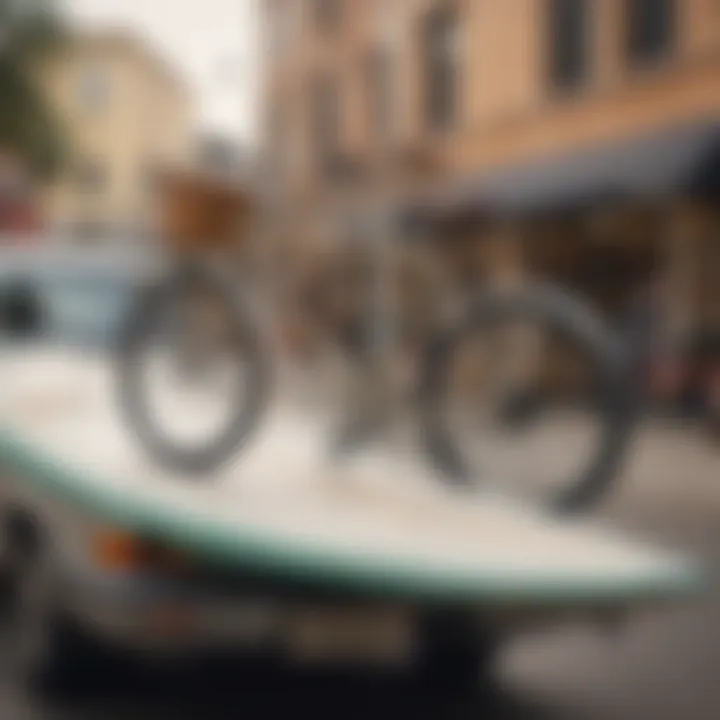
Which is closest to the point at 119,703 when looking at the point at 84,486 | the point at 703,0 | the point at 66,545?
the point at 66,545

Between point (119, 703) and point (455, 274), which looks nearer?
point (455, 274)

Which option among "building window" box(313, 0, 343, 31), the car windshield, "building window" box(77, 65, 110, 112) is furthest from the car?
"building window" box(313, 0, 343, 31)

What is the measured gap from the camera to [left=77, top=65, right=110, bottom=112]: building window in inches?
57.0

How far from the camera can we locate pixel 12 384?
148 centimetres

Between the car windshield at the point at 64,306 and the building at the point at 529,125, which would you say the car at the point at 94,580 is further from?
the building at the point at 529,125

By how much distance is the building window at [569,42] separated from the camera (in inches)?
52.1

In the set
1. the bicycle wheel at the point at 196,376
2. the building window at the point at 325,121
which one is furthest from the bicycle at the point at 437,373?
the building window at the point at 325,121

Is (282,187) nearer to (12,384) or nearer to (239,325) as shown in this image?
(239,325)

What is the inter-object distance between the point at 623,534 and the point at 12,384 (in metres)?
0.58

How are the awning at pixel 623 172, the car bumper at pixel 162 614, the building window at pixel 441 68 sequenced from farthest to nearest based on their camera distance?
the car bumper at pixel 162 614 < the building window at pixel 441 68 < the awning at pixel 623 172

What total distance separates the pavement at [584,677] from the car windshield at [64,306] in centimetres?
35

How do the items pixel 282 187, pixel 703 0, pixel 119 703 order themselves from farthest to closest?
pixel 119 703 → pixel 282 187 → pixel 703 0

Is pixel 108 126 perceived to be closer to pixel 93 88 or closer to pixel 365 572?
pixel 93 88

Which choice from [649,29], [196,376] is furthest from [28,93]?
[649,29]
